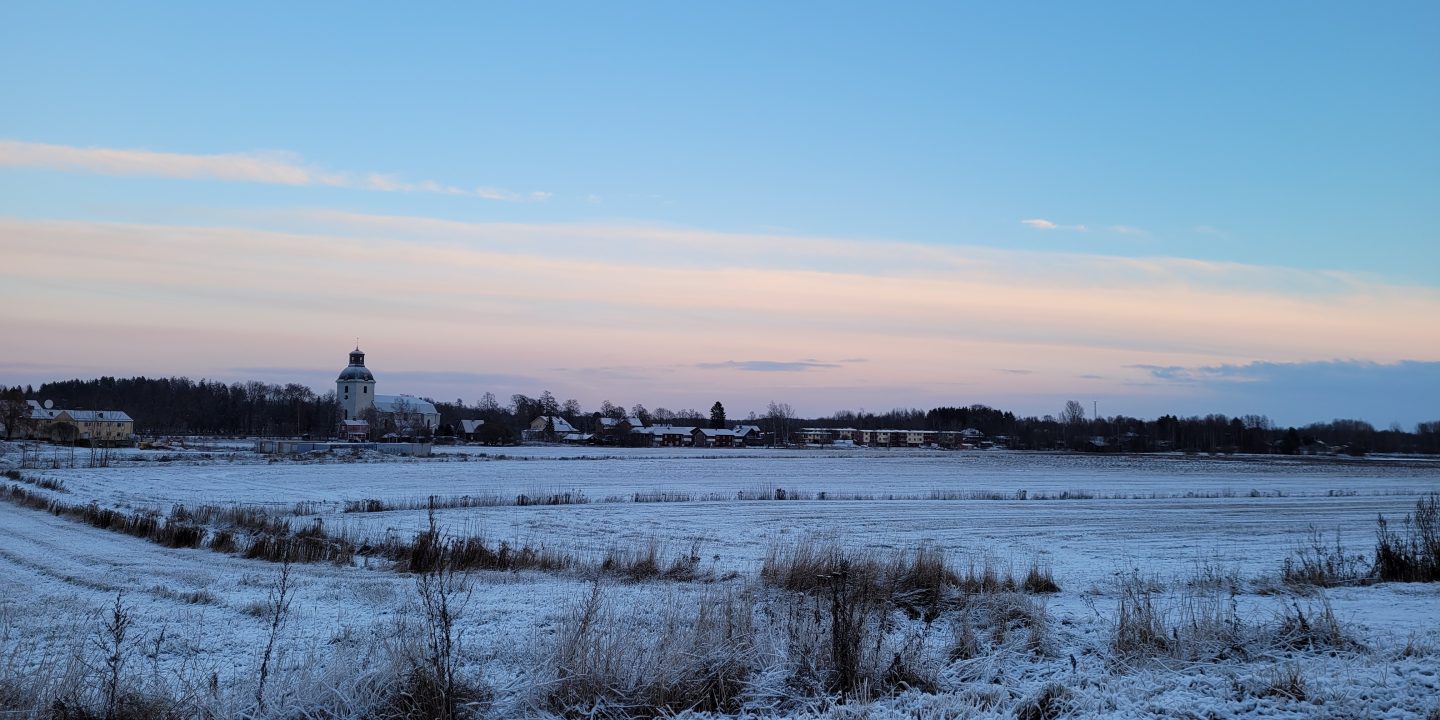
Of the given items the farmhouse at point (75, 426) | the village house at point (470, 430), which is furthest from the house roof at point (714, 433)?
the farmhouse at point (75, 426)

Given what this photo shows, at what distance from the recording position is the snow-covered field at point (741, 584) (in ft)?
26.3

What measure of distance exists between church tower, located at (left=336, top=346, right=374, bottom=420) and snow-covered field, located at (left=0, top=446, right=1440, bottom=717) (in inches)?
5076

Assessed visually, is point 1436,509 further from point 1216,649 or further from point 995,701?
point 995,701

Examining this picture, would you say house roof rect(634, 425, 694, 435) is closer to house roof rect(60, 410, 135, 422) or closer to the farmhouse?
the farmhouse

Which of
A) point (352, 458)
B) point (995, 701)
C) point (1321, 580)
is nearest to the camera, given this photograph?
point (995, 701)

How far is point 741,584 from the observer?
14.1 metres

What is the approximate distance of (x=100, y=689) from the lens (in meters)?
7.59

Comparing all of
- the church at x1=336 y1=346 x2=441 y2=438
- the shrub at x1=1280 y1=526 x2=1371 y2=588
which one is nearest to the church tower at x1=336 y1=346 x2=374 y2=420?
the church at x1=336 y1=346 x2=441 y2=438

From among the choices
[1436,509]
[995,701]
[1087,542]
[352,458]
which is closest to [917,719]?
[995,701]

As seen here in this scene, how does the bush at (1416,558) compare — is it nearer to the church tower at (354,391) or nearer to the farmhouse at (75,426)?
the farmhouse at (75,426)

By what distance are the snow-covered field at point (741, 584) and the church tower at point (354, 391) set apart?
129 m

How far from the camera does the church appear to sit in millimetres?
162250

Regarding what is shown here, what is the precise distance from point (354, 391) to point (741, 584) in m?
174

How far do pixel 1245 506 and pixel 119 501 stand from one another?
4669 cm
